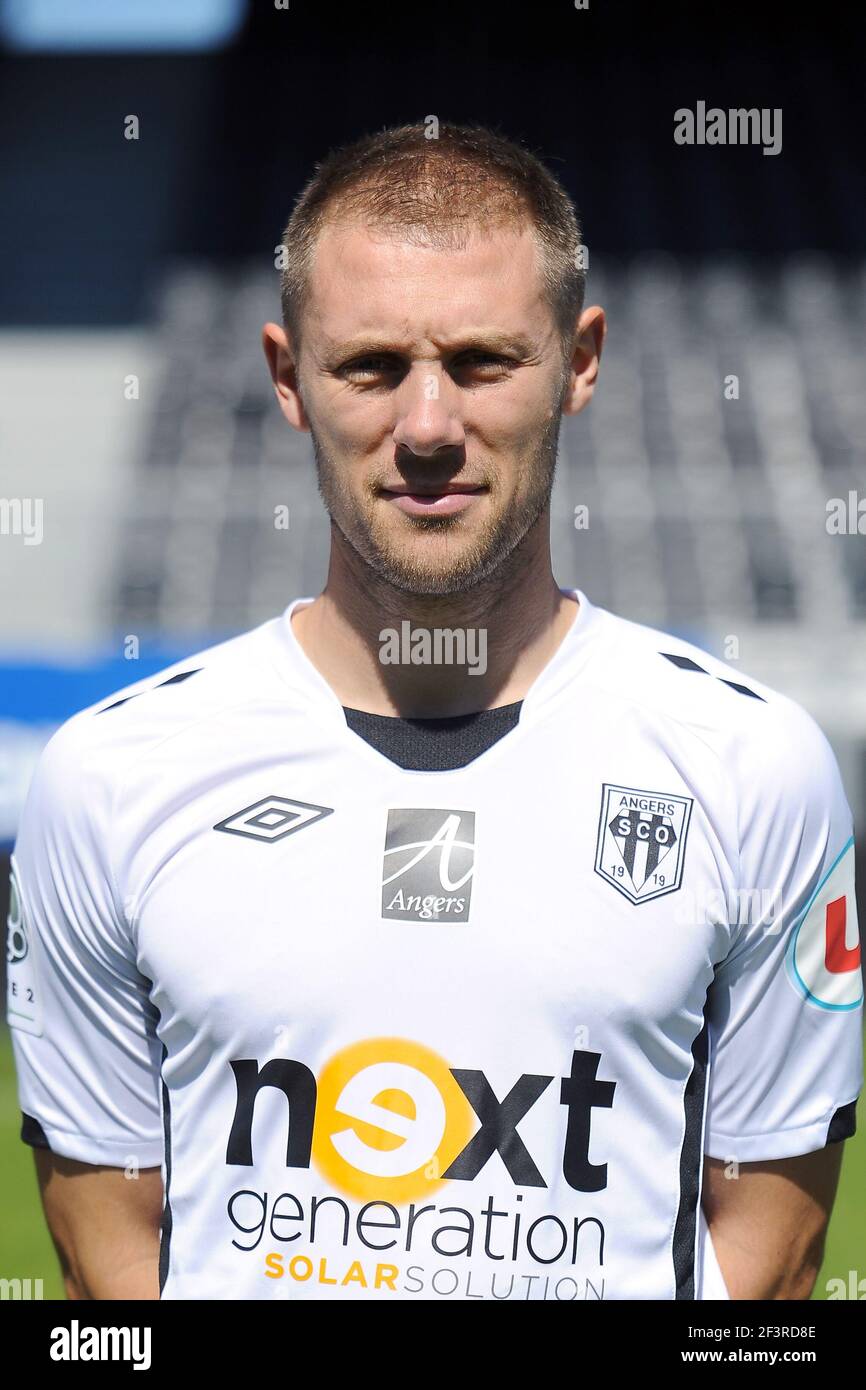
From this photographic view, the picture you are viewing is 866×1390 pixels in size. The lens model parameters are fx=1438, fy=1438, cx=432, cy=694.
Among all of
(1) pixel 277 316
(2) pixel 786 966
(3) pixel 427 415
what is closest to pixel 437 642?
(3) pixel 427 415

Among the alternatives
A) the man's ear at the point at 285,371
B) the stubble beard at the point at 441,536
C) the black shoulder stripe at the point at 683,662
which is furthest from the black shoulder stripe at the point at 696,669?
the man's ear at the point at 285,371

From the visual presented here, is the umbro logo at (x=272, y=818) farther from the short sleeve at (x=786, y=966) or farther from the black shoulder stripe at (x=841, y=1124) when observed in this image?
the black shoulder stripe at (x=841, y=1124)

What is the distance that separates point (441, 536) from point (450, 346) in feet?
0.71

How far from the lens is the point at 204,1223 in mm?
1671

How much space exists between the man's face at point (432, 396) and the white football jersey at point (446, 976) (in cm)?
24

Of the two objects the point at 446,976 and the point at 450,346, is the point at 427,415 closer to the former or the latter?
the point at 450,346

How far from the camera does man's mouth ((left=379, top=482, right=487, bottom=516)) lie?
1.65 m

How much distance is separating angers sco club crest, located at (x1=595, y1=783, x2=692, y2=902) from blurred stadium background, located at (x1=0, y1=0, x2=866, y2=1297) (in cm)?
354

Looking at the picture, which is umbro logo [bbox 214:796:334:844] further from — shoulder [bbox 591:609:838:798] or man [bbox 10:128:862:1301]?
shoulder [bbox 591:609:838:798]

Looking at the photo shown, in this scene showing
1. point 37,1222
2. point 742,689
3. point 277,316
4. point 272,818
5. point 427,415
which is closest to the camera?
point 427,415

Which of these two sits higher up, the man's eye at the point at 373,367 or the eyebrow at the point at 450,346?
the eyebrow at the point at 450,346

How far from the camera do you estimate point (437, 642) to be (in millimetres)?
1768

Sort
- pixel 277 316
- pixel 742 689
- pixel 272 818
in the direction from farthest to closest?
pixel 277 316 < pixel 742 689 < pixel 272 818

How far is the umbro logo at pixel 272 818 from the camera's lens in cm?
170
